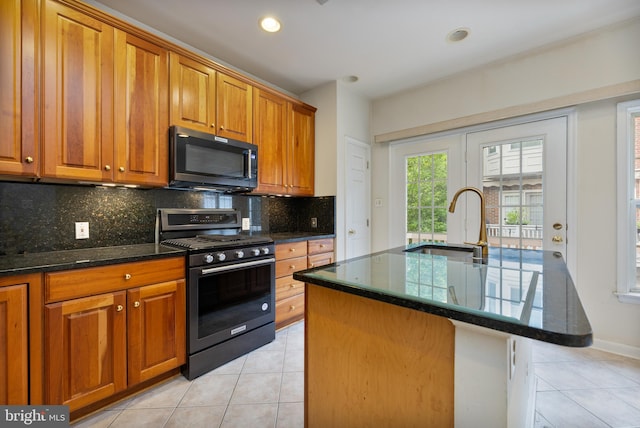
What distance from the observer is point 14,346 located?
1.31 metres

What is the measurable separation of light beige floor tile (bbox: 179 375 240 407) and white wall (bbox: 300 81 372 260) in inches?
65.1

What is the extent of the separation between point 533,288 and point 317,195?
2.55 metres

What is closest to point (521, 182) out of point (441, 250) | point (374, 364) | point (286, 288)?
point (441, 250)

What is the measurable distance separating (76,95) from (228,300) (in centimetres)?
163

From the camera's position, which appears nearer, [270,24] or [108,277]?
[108,277]

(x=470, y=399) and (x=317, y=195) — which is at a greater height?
(x=317, y=195)

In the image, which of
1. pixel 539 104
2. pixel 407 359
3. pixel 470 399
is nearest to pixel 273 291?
pixel 407 359

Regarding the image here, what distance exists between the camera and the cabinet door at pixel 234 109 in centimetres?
242

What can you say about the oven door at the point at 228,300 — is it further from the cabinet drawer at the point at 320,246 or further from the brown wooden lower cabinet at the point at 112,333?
the cabinet drawer at the point at 320,246

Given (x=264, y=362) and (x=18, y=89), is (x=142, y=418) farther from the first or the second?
(x=18, y=89)

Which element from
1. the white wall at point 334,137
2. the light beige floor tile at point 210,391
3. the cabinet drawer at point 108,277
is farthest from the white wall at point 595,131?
the cabinet drawer at point 108,277

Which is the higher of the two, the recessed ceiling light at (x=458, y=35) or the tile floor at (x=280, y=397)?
the recessed ceiling light at (x=458, y=35)

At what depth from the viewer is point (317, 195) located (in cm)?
332

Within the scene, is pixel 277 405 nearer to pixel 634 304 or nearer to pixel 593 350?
pixel 593 350
